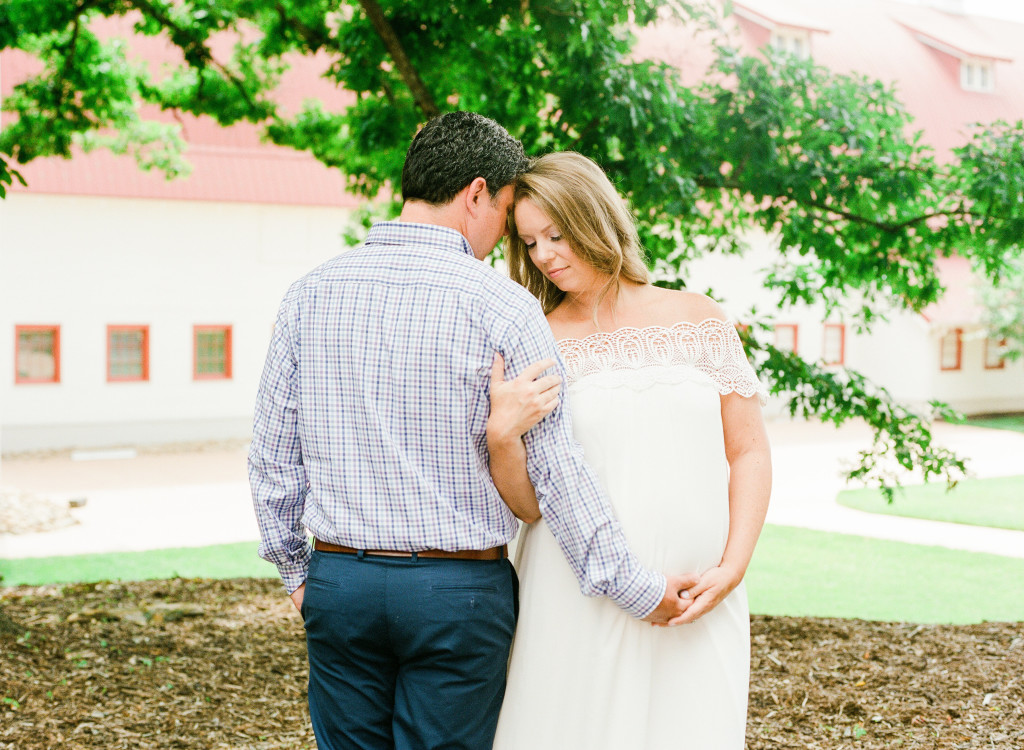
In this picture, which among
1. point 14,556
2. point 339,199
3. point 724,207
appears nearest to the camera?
point 724,207

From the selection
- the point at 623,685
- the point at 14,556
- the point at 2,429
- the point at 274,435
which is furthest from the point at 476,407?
the point at 2,429

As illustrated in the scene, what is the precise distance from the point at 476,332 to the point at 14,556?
9.72 meters

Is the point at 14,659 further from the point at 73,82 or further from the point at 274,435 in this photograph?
the point at 73,82

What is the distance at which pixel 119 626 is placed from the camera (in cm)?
581

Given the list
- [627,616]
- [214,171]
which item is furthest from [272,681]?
[214,171]

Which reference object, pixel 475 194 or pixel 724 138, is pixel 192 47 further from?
pixel 475 194

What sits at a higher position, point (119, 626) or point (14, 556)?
point (119, 626)

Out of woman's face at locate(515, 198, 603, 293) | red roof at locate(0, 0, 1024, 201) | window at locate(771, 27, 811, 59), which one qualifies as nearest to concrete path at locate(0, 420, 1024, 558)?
red roof at locate(0, 0, 1024, 201)

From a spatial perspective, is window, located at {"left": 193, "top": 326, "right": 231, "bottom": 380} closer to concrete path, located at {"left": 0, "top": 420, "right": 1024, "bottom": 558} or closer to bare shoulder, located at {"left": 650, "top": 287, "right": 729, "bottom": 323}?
concrete path, located at {"left": 0, "top": 420, "right": 1024, "bottom": 558}

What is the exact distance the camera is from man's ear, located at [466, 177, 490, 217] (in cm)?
241

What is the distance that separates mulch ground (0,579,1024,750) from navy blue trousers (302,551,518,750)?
2.01m

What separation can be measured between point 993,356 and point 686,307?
92.6 ft

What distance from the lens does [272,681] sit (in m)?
4.93

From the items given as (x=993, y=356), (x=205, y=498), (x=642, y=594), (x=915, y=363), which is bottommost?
(x=205, y=498)
